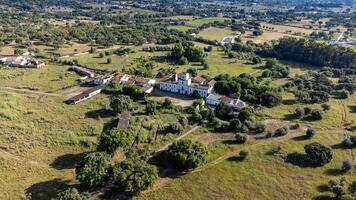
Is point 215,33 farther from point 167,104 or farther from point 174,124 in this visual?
point 174,124

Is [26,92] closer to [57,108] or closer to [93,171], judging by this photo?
[57,108]

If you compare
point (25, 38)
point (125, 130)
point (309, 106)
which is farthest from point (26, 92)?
point (309, 106)

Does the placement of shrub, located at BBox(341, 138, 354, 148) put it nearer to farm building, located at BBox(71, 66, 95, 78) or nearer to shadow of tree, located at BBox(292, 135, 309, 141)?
shadow of tree, located at BBox(292, 135, 309, 141)

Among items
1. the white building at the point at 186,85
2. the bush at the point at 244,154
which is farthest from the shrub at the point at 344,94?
the bush at the point at 244,154

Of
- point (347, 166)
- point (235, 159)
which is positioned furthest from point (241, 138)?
point (347, 166)

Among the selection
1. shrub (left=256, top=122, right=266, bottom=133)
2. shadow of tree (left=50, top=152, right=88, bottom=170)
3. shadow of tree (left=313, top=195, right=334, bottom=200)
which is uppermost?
shrub (left=256, top=122, right=266, bottom=133)

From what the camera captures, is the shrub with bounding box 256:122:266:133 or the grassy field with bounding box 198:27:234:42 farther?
the grassy field with bounding box 198:27:234:42

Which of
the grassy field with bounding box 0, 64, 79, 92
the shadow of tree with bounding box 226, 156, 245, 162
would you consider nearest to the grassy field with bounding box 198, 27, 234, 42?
the grassy field with bounding box 0, 64, 79, 92

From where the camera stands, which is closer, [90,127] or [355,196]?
[355,196]
